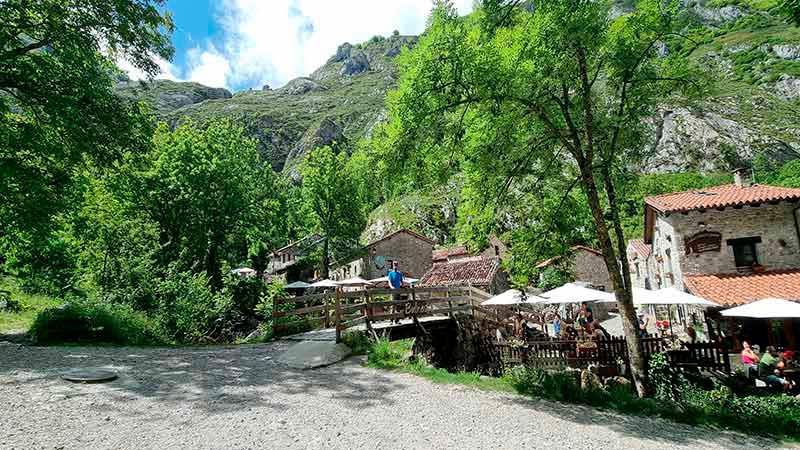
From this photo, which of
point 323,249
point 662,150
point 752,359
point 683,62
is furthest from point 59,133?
point 662,150

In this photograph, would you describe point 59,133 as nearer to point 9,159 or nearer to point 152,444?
point 9,159

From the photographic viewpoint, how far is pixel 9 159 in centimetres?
1086

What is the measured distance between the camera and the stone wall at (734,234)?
1773cm

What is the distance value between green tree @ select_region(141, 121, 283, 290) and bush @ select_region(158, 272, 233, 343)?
5.34 m

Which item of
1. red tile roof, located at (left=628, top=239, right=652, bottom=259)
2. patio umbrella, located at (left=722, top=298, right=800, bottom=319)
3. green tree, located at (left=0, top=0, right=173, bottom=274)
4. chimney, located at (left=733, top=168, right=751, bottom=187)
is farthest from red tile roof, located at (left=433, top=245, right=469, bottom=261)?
green tree, located at (left=0, top=0, right=173, bottom=274)

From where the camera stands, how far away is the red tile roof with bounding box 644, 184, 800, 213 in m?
17.8

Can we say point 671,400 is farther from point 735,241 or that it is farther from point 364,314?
point 735,241

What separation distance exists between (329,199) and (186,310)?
19668 mm

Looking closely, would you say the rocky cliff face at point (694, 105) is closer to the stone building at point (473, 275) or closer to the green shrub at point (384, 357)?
the green shrub at point (384, 357)

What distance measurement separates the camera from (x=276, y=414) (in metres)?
6.13

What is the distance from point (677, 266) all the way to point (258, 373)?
19.1 m

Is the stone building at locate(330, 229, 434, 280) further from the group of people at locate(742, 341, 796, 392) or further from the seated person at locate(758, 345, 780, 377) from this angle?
the seated person at locate(758, 345, 780, 377)

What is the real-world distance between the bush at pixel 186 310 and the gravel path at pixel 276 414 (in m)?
5.78

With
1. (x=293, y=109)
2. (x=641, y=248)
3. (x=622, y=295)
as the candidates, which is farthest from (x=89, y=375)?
(x=293, y=109)
